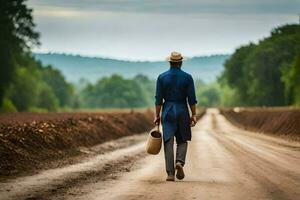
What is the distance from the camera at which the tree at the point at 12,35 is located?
230 ft

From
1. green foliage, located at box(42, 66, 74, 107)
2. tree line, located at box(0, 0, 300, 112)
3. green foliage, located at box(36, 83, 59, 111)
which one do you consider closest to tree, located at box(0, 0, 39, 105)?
tree line, located at box(0, 0, 300, 112)

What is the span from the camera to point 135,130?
1834 inches

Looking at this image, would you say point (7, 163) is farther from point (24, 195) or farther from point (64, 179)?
point (24, 195)

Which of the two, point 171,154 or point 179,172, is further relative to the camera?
point 171,154

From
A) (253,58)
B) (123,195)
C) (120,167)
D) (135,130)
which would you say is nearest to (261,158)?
(120,167)

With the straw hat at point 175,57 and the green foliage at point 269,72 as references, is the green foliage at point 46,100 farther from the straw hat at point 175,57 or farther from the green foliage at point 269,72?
the straw hat at point 175,57

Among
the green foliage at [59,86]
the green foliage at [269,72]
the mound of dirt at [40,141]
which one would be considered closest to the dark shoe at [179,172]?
the mound of dirt at [40,141]

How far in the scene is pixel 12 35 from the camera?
73.4 meters

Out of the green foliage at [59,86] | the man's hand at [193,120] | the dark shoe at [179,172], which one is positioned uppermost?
the green foliage at [59,86]

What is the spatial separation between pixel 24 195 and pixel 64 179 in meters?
2.50

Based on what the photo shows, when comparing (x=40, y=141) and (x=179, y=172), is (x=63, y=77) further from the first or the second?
(x=179, y=172)

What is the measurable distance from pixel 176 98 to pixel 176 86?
0.23m

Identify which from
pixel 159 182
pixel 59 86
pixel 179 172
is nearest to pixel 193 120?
pixel 179 172

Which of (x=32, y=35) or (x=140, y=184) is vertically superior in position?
(x=32, y=35)
